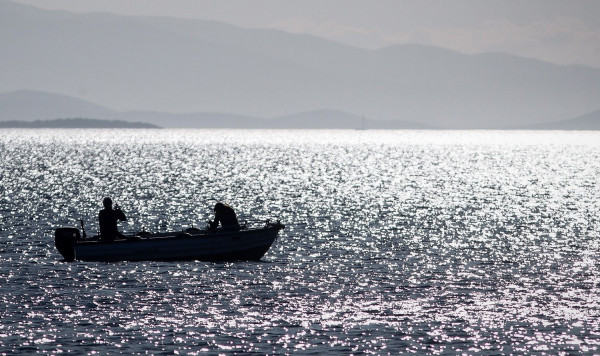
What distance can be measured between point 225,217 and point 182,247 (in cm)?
243

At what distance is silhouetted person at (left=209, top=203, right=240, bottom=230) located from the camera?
46.3 m

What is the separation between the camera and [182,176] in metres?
132

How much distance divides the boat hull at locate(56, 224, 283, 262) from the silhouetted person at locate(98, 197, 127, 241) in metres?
0.44

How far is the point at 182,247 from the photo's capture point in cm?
4600

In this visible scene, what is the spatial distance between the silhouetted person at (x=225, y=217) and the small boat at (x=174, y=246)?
1.15 ft

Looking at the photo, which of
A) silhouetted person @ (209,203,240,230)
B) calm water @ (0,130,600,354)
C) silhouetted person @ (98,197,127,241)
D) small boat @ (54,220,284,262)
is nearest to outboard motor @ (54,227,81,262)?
small boat @ (54,220,284,262)

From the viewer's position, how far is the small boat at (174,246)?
45.2 metres

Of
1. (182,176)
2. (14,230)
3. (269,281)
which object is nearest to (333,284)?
(269,281)

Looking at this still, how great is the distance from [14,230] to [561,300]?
3532 cm

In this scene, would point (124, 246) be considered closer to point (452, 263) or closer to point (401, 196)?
point (452, 263)

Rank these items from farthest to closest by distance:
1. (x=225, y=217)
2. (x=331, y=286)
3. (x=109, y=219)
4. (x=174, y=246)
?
1. (x=225, y=217)
2. (x=174, y=246)
3. (x=109, y=219)
4. (x=331, y=286)

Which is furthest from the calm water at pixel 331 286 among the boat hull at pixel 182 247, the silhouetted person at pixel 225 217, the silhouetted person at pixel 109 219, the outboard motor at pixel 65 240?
the silhouetted person at pixel 225 217

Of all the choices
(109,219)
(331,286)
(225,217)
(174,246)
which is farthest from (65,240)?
(331,286)

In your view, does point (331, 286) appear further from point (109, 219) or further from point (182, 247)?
point (109, 219)
